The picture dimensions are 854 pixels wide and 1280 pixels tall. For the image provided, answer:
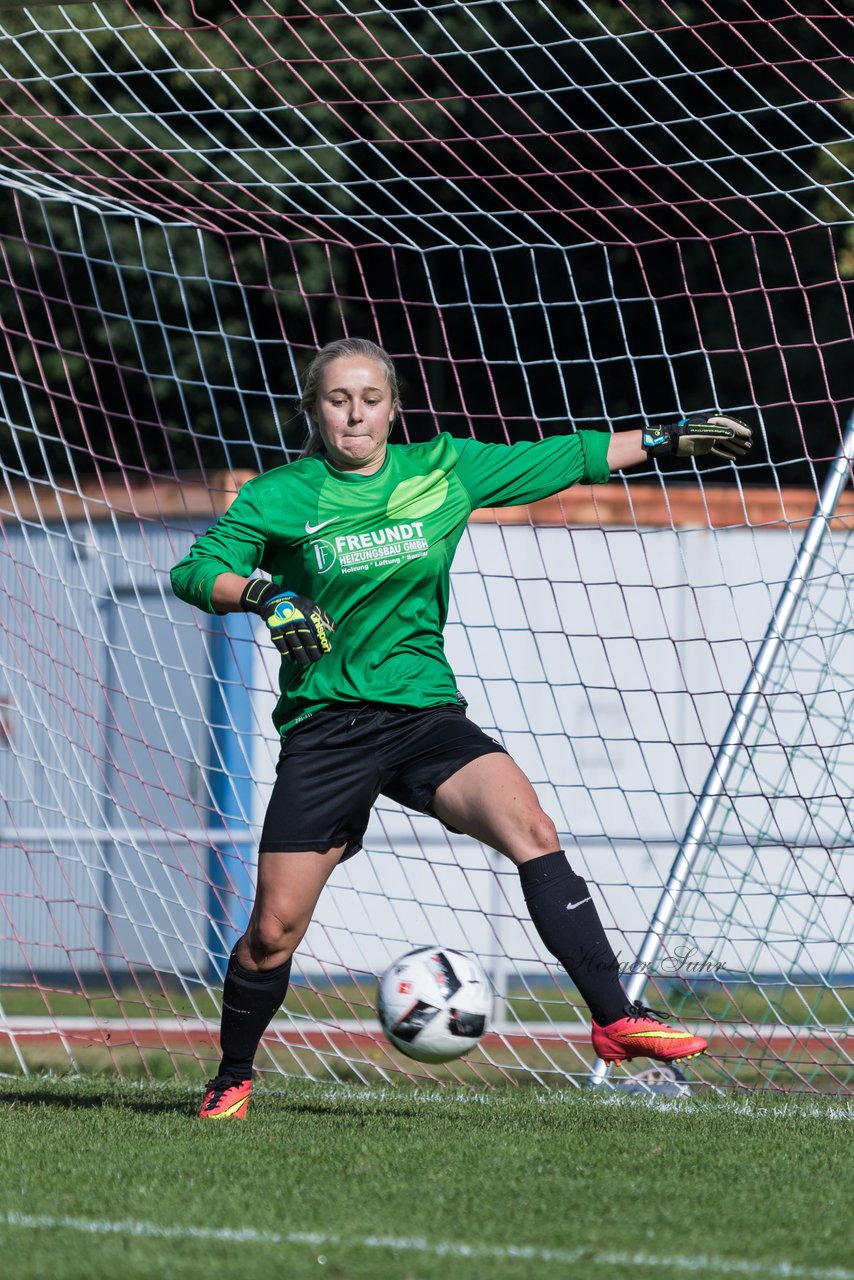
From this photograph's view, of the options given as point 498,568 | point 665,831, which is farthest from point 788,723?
A: point 498,568

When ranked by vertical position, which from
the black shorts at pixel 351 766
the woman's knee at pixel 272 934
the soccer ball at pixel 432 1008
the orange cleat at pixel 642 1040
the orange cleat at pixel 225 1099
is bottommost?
the orange cleat at pixel 225 1099

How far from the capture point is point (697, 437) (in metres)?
4.22

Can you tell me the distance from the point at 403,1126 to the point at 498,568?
4748mm

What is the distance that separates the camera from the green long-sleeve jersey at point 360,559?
4.02m

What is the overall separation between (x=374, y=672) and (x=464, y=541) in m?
4.49

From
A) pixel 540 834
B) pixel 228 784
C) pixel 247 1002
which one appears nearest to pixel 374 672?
pixel 540 834

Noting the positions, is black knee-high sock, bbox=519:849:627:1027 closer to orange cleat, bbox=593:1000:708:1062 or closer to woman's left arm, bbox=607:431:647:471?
orange cleat, bbox=593:1000:708:1062

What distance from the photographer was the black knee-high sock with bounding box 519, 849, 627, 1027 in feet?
12.7

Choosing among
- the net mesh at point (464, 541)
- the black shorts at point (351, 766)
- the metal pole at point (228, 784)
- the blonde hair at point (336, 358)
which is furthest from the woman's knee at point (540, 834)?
the metal pole at point (228, 784)

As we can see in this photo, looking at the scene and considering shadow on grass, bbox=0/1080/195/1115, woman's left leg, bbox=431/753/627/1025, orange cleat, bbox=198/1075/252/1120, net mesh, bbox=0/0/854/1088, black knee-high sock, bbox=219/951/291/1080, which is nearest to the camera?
woman's left leg, bbox=431/753/627/1025

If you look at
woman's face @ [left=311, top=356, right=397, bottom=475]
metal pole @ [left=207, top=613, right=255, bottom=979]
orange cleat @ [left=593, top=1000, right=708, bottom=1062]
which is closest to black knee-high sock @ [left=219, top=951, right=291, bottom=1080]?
orange cleat @ [left=593, top=1000, right=708, bottom=1062]

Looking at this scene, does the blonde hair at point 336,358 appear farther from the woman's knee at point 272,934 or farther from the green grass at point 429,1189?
the green grass at point 429,1189

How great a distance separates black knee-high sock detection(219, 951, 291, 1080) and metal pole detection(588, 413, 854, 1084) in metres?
1.38

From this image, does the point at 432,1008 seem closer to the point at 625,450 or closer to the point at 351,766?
the point at 351,766
